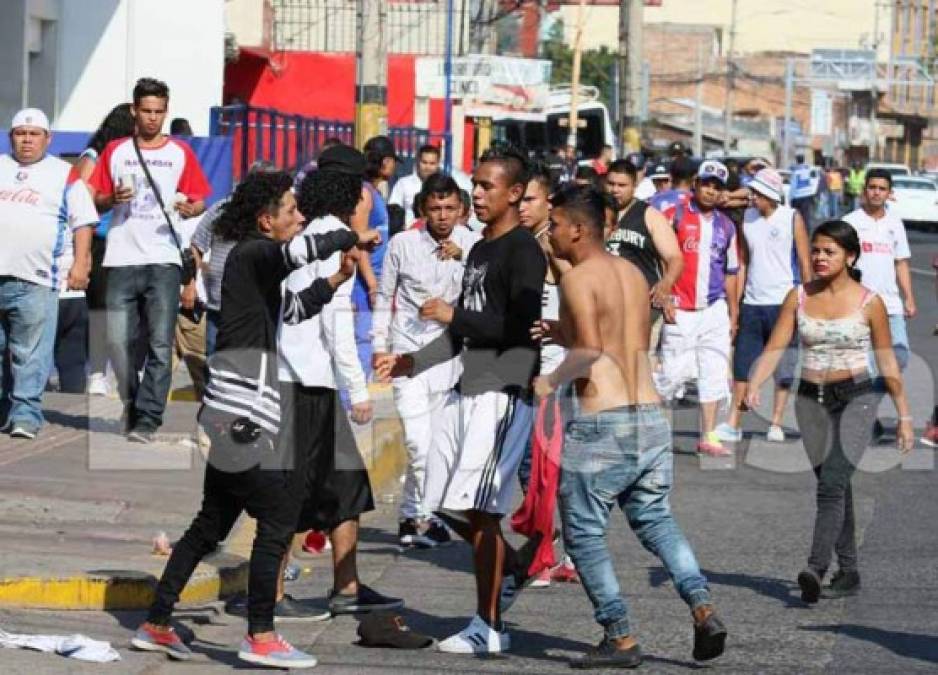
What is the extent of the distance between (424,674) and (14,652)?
1488mm

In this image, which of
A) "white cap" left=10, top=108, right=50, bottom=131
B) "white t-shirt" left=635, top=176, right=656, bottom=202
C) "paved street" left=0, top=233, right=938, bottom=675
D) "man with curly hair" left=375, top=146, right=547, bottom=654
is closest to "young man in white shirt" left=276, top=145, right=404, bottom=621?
"paved street" left=0, top=233, right=938, bottom=675

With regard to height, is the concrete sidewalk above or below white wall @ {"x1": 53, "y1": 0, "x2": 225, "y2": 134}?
below

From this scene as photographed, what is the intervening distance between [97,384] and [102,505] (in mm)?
3787

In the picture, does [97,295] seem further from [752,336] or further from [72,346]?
[752,336]

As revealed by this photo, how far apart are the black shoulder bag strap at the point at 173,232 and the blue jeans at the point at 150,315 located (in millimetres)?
102

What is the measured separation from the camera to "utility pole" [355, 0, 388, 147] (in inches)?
657

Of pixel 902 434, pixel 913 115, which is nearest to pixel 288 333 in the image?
pixel 902 434

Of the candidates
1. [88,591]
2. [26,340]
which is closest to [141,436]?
[26,340]

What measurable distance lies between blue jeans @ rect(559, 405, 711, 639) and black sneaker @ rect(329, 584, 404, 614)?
1212mm

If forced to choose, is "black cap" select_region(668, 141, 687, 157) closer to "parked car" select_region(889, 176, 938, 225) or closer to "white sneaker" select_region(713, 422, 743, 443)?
"white sneaker" select_region(713, 422, 743, 443)

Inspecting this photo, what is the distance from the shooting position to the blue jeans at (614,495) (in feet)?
25.0

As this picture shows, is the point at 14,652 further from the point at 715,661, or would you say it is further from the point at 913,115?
the point at 913,115

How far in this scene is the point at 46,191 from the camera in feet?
38.5

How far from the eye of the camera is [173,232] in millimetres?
11891
